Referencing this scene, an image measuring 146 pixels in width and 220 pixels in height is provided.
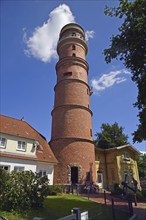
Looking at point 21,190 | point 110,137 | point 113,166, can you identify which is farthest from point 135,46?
point 110,137

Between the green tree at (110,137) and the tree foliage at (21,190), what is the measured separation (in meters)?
30.8

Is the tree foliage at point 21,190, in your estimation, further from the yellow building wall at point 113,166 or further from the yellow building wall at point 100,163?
the yellow building wall at point 113,166

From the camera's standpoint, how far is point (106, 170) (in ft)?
102

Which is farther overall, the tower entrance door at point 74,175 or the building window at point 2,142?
A: the tower entrance door at point 74,175

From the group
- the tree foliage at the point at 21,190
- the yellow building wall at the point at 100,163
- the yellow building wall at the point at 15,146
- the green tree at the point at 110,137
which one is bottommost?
the tree foliage at the point at 21,190

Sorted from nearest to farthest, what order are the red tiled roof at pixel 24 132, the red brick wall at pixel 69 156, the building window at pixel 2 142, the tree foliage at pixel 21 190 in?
the tree foliage at pixel 21 190 < the building window at pixel 2 142 < the red tiled roof at pixel 24 132 < the red brick wall at pixel 69 156

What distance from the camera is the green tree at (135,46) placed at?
13383mm

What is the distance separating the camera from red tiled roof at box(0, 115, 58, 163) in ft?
66.0

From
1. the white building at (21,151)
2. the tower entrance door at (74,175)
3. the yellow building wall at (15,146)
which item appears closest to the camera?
the white building at (21,151)

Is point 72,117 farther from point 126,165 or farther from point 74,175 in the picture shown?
point 126,165

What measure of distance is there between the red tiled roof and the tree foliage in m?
6.87

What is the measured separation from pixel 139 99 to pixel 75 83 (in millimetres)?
14369

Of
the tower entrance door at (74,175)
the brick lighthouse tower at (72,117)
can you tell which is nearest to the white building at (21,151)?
the brick lighthouse tower at (72,117)

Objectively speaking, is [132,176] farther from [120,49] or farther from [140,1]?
[140,1]
